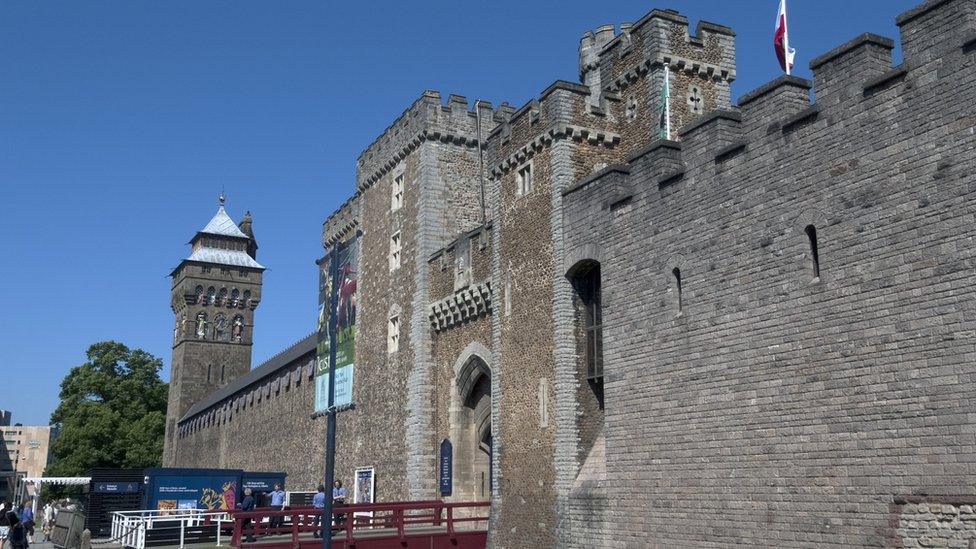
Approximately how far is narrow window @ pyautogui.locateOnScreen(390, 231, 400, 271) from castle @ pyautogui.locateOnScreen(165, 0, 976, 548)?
7.01 feet

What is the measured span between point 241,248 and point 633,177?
224ft

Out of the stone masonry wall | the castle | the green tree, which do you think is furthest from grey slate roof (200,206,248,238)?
the stone masonry wall

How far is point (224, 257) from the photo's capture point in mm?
80625

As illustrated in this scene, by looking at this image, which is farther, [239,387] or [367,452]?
[239,387]

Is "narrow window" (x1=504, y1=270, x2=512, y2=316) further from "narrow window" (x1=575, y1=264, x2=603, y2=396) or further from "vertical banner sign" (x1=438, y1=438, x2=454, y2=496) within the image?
"vertical banner sign" (x1=438, y1=438, x2=454, y2=496)

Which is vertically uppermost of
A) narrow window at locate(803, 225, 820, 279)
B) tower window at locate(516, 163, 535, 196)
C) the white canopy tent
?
tower window at locate(516, 163, 535, 196)

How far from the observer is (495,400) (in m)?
22.5

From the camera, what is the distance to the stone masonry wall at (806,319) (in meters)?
12.3

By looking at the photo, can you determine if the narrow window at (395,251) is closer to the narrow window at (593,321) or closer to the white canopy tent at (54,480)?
the narrow window at (593,321)

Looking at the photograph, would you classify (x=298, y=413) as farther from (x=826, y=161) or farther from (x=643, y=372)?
(x=826, y=161)

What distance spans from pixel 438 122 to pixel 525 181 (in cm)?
905

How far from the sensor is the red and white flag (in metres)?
18.3

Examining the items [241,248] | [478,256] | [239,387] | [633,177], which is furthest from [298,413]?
[241,248]

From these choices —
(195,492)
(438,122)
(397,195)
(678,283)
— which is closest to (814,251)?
(678,283)
